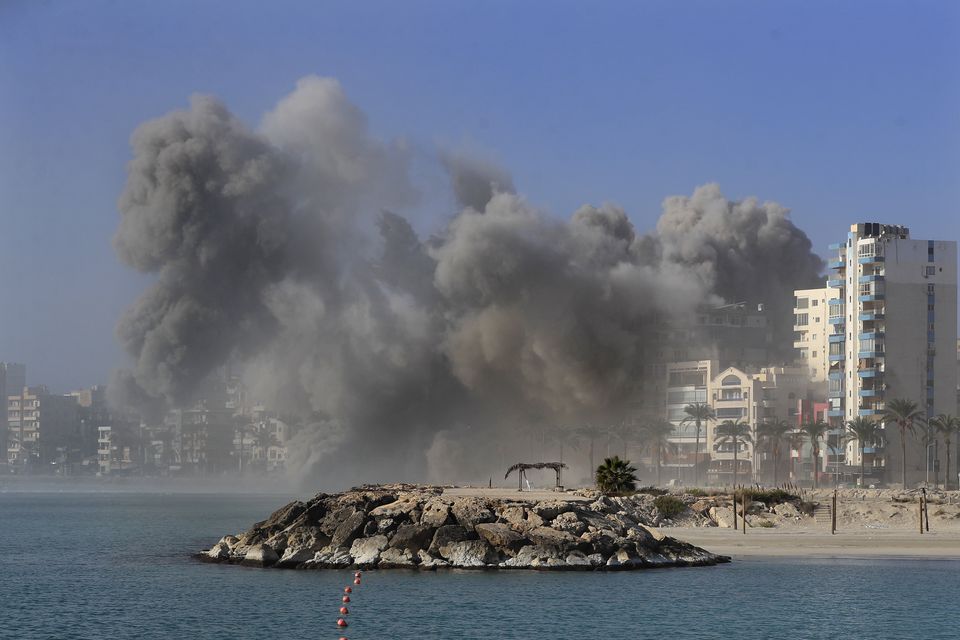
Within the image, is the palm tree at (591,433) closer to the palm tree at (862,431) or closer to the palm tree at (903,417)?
the palm tree at (862,431)

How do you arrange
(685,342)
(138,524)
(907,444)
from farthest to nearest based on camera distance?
1. (685,342)
2. (907,444)
3. (138,524)

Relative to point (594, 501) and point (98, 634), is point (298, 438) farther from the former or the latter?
point (98, 634)

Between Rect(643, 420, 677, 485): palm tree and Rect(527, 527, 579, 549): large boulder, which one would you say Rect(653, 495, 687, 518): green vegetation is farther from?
Rect(643, 420, 677, 485): palm tree

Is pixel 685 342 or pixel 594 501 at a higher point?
pixel 685 342

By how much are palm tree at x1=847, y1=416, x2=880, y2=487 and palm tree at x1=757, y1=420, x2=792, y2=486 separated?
27.6ft

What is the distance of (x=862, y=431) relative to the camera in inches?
5576

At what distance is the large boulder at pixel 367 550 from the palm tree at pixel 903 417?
8389cm

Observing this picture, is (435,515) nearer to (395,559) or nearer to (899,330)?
(395,559)

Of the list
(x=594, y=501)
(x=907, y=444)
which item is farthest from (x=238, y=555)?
(x=907, y=444)

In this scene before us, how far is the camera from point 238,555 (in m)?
71.9

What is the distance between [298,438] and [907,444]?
79.7 m

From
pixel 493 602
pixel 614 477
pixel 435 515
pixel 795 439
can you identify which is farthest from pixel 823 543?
pixel 795 439

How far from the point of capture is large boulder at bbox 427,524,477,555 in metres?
64.3

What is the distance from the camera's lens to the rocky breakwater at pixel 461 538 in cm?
6381
